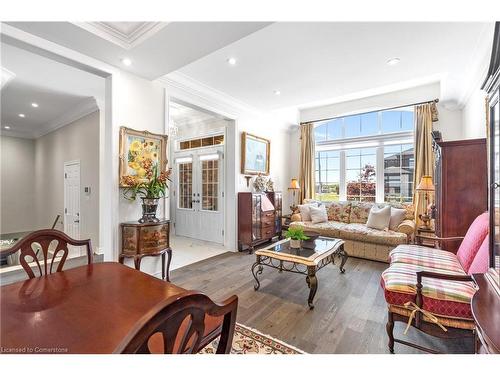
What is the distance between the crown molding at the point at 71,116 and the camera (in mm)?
4398

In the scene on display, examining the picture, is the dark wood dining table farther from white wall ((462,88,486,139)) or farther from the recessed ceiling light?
white wall ((462,88,486,139))

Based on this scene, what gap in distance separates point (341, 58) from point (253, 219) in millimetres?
2888

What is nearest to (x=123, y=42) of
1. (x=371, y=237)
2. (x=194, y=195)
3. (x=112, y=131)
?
(x=112, y=131)

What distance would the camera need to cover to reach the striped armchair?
1621mm

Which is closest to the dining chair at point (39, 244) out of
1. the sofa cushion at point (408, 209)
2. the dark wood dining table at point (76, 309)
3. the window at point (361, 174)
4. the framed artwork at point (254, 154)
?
the dark wood dining table at point (76, 309)

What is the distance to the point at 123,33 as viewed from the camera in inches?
89.4

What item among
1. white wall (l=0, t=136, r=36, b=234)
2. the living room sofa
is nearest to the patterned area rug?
the living room sofa

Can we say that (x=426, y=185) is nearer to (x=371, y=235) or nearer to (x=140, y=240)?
(x=371, y=235)

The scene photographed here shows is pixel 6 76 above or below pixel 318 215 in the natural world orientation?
above

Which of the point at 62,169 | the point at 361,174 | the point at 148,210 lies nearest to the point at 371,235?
the point at 361,174

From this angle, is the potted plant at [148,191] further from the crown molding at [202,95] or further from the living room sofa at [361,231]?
the living room sofa at [361,231]
